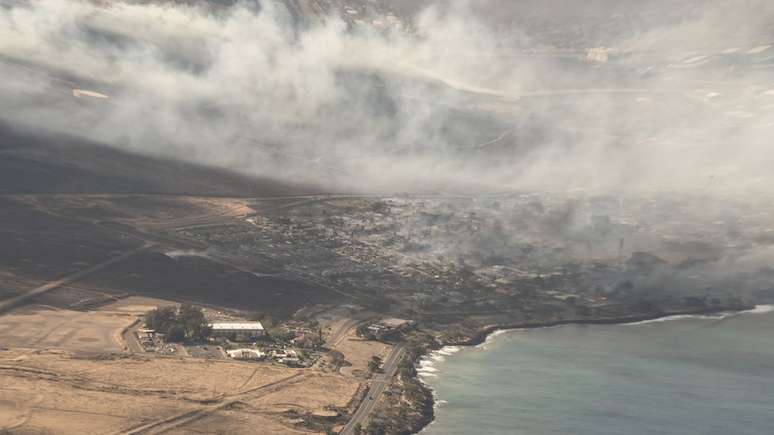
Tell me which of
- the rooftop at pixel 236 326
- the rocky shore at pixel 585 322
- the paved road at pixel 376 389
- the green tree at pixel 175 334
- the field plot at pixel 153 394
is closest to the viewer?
the field plot at pixel 153 394

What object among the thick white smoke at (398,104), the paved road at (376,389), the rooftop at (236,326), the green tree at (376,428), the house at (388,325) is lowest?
the green tree at (376,428)

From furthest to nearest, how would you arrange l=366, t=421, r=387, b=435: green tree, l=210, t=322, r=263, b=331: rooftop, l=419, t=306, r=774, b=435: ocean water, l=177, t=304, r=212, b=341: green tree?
l=210, t=322, r=263, b=331: rooftop < l=177, t=304, r=212, b=341: green tree < l=419, t=306, r=774, b=435: ocean water < l=366, t=421, r=387, b=435: green tree

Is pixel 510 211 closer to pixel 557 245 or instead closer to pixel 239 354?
pixel 557 245

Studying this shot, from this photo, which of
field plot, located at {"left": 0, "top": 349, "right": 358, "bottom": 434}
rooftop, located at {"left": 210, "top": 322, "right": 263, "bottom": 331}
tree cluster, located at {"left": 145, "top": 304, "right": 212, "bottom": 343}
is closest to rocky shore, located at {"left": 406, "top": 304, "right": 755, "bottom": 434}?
field plot, located at {"left": 0, "top": 349, "right": 358, "bottom": 434}

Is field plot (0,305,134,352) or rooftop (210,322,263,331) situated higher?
rooftop (210,322,263,331)

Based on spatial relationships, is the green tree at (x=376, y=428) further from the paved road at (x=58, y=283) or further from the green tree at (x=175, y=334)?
the paved road at (x=58, y=283)

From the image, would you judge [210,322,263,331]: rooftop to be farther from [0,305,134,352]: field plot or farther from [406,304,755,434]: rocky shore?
[406,304,755,434]: rocky shore

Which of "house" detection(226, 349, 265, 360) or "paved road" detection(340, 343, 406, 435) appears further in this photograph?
"house" detection(226, 349, 265, 360)

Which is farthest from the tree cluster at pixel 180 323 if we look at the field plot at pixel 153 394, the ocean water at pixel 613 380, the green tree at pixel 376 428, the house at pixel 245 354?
the green tree at pixel 376 428
